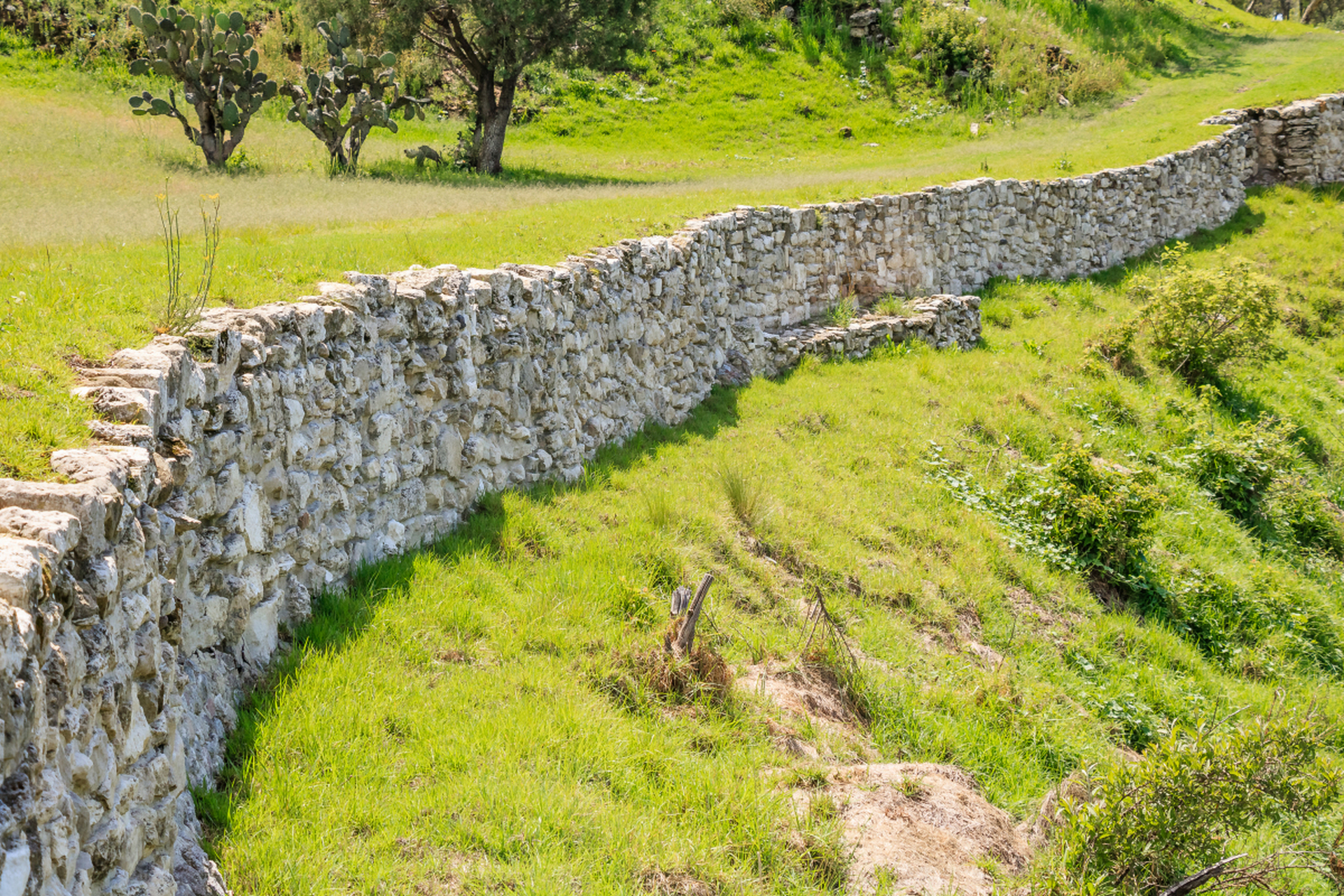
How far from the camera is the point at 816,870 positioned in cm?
465

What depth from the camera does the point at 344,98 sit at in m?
19.7

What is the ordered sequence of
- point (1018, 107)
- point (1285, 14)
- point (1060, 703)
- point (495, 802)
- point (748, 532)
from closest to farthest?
1. point (495, 802)
2. point (1060, 703)
3. point (748, 532)
4. point (1018, 107)
5. point (1285, 14)

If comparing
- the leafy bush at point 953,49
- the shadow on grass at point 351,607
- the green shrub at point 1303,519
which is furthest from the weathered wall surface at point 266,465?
the leafy bush at point 953,49

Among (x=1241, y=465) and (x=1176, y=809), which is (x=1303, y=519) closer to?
(x=1241, y=465)

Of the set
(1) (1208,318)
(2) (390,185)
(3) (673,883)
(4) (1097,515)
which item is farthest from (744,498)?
(1) (1208,318)

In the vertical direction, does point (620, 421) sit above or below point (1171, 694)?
above

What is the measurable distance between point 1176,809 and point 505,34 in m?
18.8

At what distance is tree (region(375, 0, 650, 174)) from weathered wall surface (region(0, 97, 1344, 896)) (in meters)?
8.66

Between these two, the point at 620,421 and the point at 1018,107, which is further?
the point at 1018,107

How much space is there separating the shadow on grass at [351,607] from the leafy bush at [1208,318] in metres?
10.3

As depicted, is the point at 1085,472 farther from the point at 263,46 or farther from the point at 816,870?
the point at 263,46

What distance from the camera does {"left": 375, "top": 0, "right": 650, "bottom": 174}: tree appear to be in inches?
760

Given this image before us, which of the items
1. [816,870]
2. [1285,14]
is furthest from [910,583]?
[1285,14]

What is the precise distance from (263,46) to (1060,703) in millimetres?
25271
